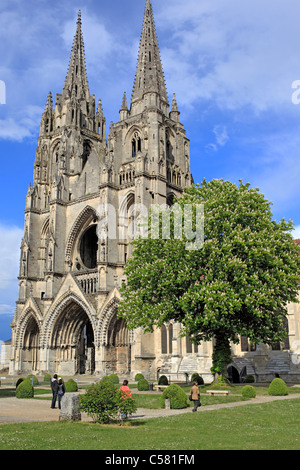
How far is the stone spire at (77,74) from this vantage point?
2474 inches

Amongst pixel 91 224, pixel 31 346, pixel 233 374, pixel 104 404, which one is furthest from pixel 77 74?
pixel 104 404

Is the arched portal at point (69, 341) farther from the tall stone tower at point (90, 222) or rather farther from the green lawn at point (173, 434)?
the green lawn at point (173, 434)

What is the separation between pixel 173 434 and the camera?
35.8ft

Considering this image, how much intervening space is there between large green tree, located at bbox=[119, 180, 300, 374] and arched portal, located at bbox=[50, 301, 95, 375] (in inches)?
985

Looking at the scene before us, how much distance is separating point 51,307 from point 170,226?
89.7 ft

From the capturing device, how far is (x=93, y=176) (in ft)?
177

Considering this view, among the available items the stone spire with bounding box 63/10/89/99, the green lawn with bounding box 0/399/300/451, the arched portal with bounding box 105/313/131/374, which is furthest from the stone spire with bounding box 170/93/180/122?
the green lawn with bounding box 0/399/300/451

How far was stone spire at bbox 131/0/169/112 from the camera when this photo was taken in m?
54.9

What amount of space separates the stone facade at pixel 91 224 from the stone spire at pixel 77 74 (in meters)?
0.80

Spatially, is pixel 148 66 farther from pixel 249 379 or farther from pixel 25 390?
pixel 25 390

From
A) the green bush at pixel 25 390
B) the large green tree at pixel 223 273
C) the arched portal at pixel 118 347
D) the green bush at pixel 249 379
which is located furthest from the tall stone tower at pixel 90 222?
the green bush at pixel 25 390

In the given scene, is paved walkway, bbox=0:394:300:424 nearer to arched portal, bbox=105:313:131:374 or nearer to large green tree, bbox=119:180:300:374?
large green tree, bbox=119:180:300:374
